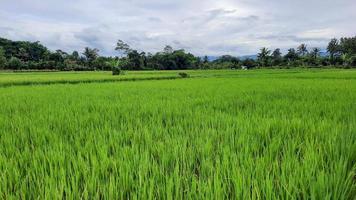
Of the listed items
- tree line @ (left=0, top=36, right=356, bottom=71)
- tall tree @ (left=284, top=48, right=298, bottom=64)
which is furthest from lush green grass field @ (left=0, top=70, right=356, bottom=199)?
tall tree @ (left=284, top=48, right=298, bottom=64)

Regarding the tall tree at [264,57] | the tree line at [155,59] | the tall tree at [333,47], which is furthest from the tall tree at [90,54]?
the tall tree at [333,47]

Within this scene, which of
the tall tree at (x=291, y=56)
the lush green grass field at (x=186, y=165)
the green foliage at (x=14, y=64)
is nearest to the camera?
the lush green grass field at (x=186, y=165)

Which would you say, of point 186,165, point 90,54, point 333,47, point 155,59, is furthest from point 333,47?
point 186,165

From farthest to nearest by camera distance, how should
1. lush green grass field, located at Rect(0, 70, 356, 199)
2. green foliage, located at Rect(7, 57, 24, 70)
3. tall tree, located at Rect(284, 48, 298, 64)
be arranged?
tall tree, located at Rect(284, 48, 298, 64) < green foliage, located at Rect(7, 57, 24, 70) < lush green grass field, located at Rect(0, 70, 356, 199)

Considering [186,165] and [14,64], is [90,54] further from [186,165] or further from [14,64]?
[186,165]

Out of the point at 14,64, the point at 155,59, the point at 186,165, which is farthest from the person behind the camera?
the point at 155,59

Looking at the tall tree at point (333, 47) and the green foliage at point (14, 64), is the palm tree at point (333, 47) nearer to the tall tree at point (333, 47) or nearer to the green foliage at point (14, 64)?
the tall tree at point (333, 47)

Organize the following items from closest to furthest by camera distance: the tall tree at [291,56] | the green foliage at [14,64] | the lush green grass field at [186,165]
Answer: the lush green grass field at [186,165] → the green foliage at [14,64] → the tall tree at [291,56]

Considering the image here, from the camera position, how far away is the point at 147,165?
157 cm

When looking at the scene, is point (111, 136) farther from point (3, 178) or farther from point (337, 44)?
point (337, 44)

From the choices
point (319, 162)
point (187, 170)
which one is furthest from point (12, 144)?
point (319, 162)

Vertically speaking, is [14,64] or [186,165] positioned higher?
[14,64]

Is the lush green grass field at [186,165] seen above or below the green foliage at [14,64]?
below

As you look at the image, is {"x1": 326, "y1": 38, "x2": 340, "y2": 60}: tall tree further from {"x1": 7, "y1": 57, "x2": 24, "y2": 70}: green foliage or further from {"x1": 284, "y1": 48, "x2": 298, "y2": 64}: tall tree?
{"x1": 7, "y1": 57, "x2": 24, "y2": 70}: green foliage
